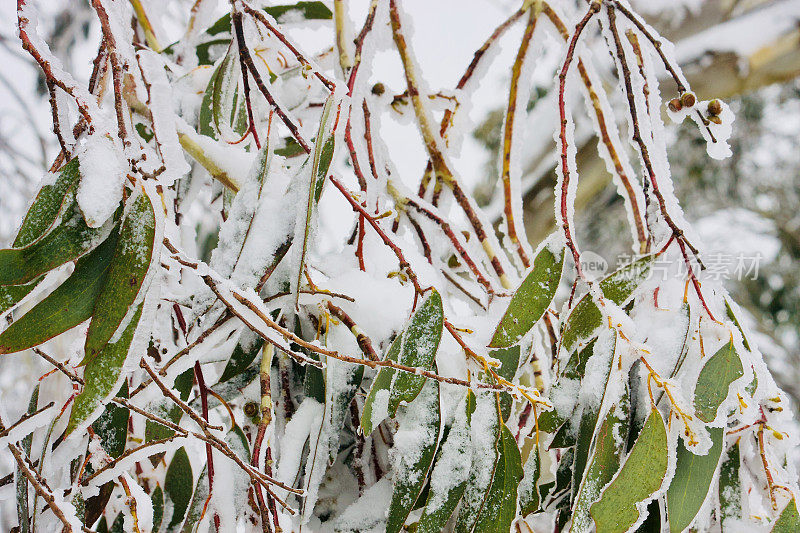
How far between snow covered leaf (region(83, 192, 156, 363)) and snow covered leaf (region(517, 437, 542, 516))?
283mm

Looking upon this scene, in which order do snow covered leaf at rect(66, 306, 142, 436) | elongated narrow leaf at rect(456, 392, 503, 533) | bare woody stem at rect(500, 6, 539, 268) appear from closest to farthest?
snow covered leaf at rect(66, 306, 142, 436) < elongated narrow leaf at rect(456, 392, 503, 533) < bare woody stem at rect(500, 6, 539, 268)

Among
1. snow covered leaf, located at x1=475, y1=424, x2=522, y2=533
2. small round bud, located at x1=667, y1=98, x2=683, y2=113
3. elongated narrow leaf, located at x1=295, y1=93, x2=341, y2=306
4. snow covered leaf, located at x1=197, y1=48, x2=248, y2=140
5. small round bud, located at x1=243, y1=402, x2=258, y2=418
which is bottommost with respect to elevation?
snow covered leaf, located at x1=475, y1=424, x2=522, y2=533

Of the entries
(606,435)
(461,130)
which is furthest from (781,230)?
(606,435)

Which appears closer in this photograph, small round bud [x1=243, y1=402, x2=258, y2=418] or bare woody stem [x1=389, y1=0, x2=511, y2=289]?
small round bud [x1=243, y1=402, x2=258, y2=418]

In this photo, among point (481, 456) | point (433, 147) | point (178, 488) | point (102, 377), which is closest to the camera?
point (102, 377)

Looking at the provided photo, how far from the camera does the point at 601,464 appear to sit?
1.25 ft

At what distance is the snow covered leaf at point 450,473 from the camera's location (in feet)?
1.26

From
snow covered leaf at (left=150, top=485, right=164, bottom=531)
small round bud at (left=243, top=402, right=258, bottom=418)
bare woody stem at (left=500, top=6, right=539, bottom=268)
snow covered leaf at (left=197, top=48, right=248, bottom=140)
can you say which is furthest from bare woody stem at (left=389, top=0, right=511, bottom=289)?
snow covered leaf at (left=150, top=485, right=164, bottom=531)

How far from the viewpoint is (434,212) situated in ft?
1.78

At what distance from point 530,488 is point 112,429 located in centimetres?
31

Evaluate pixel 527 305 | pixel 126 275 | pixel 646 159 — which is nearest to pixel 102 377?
pixel 126 275

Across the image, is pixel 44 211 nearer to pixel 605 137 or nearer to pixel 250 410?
pixel 250 410

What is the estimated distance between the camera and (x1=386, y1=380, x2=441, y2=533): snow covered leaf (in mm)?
378

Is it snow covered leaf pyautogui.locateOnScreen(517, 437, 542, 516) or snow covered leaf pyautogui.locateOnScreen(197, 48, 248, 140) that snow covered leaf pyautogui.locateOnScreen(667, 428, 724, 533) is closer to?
snow covered leaf pyautogui.locateOnScreen(517, 437, 542, 516)
